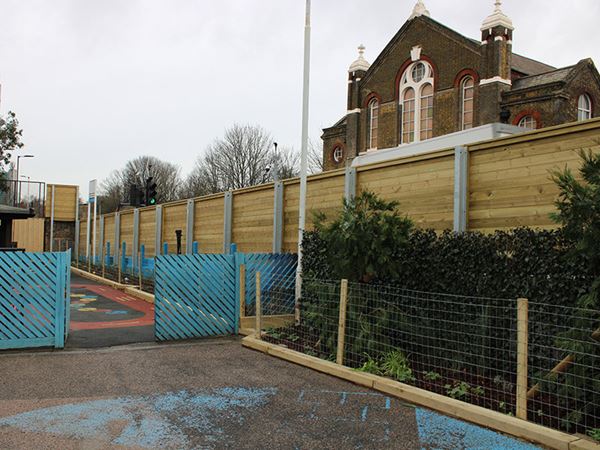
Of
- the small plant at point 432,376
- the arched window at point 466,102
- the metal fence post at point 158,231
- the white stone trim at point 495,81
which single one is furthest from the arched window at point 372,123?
the small plant at point 432,376

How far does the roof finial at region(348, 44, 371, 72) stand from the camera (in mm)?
35562

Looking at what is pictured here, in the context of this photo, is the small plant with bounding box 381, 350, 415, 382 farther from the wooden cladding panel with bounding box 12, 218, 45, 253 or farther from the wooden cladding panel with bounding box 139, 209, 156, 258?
the wooden cladding panel with bounding box 12, 218, 45, 253

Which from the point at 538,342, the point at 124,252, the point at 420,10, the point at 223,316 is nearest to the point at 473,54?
the point at 420,10

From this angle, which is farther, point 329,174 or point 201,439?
point 329,174

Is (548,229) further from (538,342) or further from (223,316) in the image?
(223,316)

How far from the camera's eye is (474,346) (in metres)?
7.04

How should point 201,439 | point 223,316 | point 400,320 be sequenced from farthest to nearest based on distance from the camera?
1. point 223,316
2. point 400,320
3. point 201,439

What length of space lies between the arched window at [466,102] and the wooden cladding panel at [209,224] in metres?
17.5

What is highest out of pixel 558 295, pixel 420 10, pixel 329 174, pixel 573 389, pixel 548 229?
pixel 420 10

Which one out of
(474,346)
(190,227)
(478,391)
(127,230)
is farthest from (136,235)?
(478,391)

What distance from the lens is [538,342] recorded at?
630 centimetres

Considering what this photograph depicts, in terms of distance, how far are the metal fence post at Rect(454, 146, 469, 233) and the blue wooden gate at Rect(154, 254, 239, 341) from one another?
4718 millimetres

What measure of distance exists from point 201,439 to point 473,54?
2776 centimetres

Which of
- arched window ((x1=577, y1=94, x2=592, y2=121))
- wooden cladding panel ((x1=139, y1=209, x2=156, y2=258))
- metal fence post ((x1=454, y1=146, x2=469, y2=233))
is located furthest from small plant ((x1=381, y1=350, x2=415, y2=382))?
arched window ((x1=577, y1=94, x2=592, y2=121))
